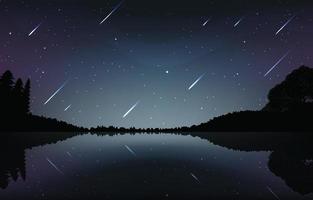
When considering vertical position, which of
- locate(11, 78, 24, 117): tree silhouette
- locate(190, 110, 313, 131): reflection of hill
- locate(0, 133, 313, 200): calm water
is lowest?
locate(0, 133, 313, 200): calm water

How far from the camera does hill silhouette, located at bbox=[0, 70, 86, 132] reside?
74312 mm

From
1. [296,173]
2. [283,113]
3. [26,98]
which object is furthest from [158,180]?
[26,98]

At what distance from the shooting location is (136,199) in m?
9.05

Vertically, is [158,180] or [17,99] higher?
[17,99]

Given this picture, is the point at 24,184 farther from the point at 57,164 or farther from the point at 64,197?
the point at 57,164

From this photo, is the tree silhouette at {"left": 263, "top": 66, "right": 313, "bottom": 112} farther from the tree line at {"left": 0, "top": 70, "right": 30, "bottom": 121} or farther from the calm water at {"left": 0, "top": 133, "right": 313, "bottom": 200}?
the calm water at {"left": 0, "top": 133, "right": 313, "bottom": 200}

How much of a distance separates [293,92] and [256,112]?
10.1m

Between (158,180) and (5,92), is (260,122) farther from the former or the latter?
(158,180)

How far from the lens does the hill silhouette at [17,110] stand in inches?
2926

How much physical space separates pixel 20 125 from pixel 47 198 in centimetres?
7038

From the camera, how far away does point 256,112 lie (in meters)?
92.1

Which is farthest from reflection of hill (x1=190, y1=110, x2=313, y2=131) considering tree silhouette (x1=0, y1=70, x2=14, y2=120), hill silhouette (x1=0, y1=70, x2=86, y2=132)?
tree silhouette (x1=0, y1=70, x2=14, y2=120)

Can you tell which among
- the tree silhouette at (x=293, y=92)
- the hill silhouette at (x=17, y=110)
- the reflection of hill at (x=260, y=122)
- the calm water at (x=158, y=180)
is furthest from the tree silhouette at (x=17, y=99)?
the calm water at (x=158, y=180)

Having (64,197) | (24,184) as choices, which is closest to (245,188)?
(64,197)
